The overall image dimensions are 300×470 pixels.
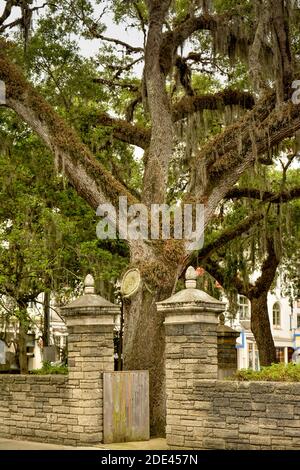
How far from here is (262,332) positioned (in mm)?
26984

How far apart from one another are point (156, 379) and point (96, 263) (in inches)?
181

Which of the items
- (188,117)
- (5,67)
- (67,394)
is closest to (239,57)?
(188,117)

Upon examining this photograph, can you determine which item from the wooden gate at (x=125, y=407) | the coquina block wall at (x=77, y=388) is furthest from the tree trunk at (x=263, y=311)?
the coquina block wall at (x=77, y=388)

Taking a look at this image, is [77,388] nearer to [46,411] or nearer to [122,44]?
[46,411]

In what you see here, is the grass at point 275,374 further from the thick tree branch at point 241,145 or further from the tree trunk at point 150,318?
the thick tree branch at point 241,145

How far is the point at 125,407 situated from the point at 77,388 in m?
0.89

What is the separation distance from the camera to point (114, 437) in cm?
1405

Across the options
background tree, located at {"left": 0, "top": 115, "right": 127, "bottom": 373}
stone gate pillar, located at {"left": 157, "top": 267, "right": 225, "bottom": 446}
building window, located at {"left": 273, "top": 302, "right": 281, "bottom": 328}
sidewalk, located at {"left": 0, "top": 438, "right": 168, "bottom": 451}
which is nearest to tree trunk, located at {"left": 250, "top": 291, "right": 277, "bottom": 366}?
background tree, located at {"left": 0, "top": 115, "right": 127, "bottom": 373}

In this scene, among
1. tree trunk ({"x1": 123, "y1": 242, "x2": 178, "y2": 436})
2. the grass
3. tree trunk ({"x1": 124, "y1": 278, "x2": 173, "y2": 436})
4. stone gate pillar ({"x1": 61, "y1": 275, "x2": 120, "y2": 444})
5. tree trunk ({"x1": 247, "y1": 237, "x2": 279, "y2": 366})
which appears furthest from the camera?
tree trunk ({"x1": 247, "y1": 237, "x2": 279, "y2": 366})

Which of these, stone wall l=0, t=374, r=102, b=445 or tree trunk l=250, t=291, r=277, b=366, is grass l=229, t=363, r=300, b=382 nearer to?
stone wall l=0, t=374, r=102, b=445

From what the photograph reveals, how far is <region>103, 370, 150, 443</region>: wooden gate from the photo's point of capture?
1409cm

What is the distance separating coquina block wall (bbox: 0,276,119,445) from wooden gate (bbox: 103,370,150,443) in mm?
125

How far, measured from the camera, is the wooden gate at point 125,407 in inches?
555

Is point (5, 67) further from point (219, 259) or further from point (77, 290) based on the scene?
point (219, 259)
